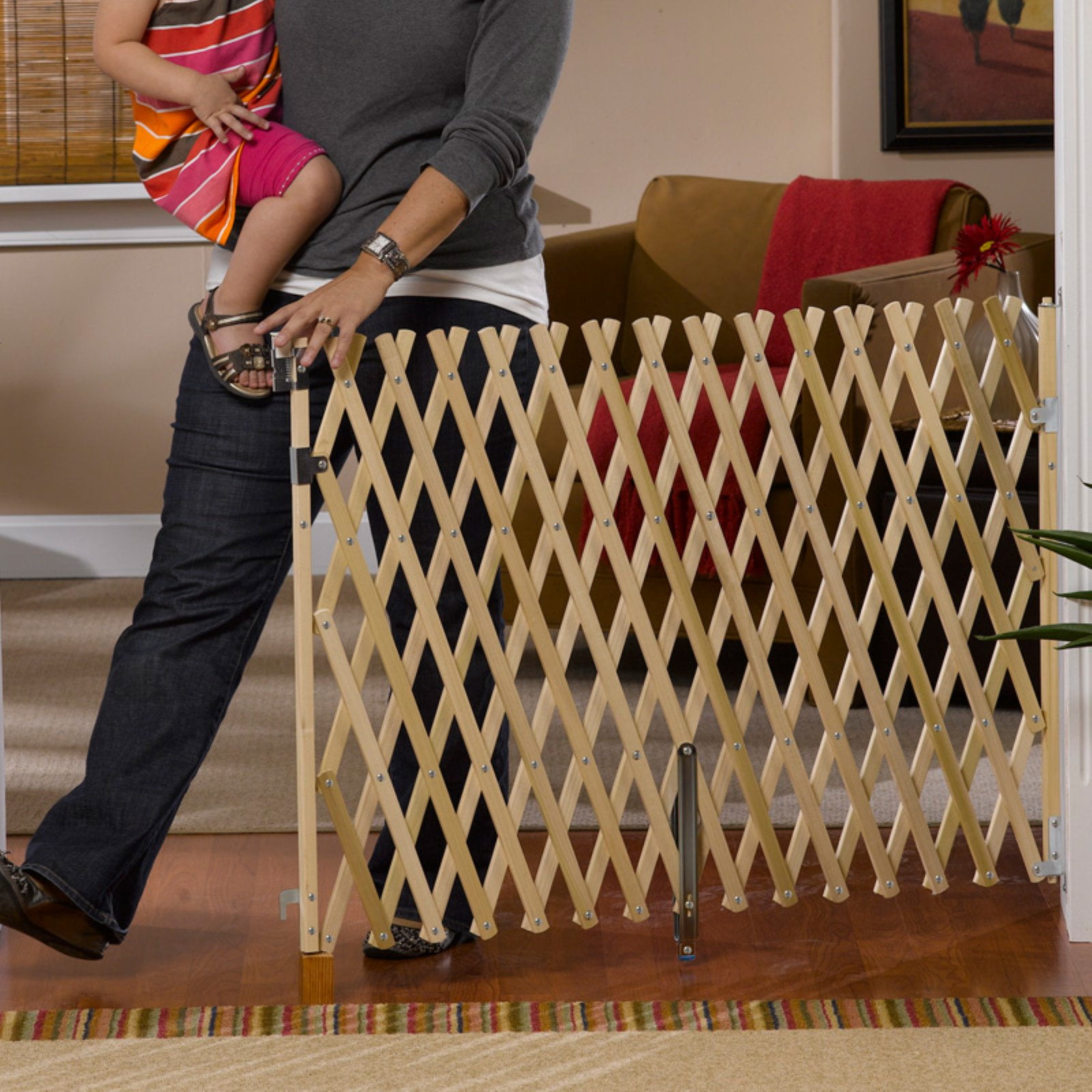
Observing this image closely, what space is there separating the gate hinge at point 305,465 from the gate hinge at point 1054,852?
928 mm

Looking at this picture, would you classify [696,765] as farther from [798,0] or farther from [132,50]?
[798,0]

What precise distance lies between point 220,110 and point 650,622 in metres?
0.72

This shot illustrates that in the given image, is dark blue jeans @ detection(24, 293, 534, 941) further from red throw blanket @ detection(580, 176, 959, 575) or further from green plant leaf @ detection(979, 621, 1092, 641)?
red throw blanket @ detection(580, 176, 959, 575)

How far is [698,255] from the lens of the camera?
339 centimetres

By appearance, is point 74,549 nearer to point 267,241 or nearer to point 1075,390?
point 267,241

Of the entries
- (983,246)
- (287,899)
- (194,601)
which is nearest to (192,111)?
(194,601)

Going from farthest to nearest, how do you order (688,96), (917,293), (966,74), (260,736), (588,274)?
(688,96), (966,74), (588,274), (917,293), (260,736)

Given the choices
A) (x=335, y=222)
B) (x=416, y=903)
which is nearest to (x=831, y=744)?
(x=416, y=903)

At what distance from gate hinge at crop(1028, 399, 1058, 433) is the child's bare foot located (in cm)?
84

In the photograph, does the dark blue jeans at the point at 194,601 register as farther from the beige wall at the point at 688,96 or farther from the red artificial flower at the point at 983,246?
the beige wall at the point at 688,96

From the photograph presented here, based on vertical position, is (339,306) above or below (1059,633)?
above

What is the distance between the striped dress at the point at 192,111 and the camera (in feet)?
5.13

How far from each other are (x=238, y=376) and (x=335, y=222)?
0.62 feet

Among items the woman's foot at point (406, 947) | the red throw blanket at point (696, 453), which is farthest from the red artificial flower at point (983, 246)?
the woman's foot at point (406, 947)
